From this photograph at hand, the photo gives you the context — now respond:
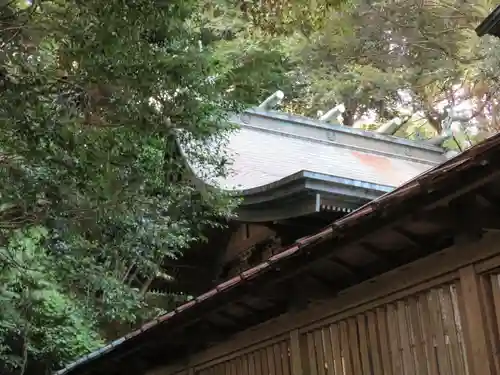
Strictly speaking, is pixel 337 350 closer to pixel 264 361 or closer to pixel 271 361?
pixel 271 361

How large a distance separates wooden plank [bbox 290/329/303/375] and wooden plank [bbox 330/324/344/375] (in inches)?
15.7

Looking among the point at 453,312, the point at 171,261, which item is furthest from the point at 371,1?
the point at 453,312

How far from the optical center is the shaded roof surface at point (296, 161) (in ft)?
35.8

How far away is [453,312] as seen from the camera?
431 centimetres

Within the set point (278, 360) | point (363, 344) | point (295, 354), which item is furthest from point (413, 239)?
point (278, 360)

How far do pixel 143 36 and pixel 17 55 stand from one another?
1025 mm

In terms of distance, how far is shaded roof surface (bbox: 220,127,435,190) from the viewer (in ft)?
35.8

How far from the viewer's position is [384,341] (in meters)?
4.85

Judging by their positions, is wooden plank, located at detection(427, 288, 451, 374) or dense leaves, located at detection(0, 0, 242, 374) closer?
wooden plank, located at detection(427, 288, 451, 374)

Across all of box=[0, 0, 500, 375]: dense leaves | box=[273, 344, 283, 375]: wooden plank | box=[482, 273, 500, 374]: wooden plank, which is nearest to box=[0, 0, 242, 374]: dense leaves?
box=[0, 0, 500, 375]: dense leaves

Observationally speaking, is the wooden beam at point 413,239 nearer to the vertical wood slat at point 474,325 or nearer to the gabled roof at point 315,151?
the vertical wood slat at point 474,325

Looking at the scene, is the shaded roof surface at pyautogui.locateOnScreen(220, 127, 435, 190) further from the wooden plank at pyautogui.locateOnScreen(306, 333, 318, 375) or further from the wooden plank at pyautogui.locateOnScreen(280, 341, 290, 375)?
the wooden plank at pyautogui.locateOnScreen(306, 333, 318, 375)

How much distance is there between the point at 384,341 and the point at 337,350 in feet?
1.84

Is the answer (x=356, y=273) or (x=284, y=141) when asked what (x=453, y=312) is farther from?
(x=284, y=141)
